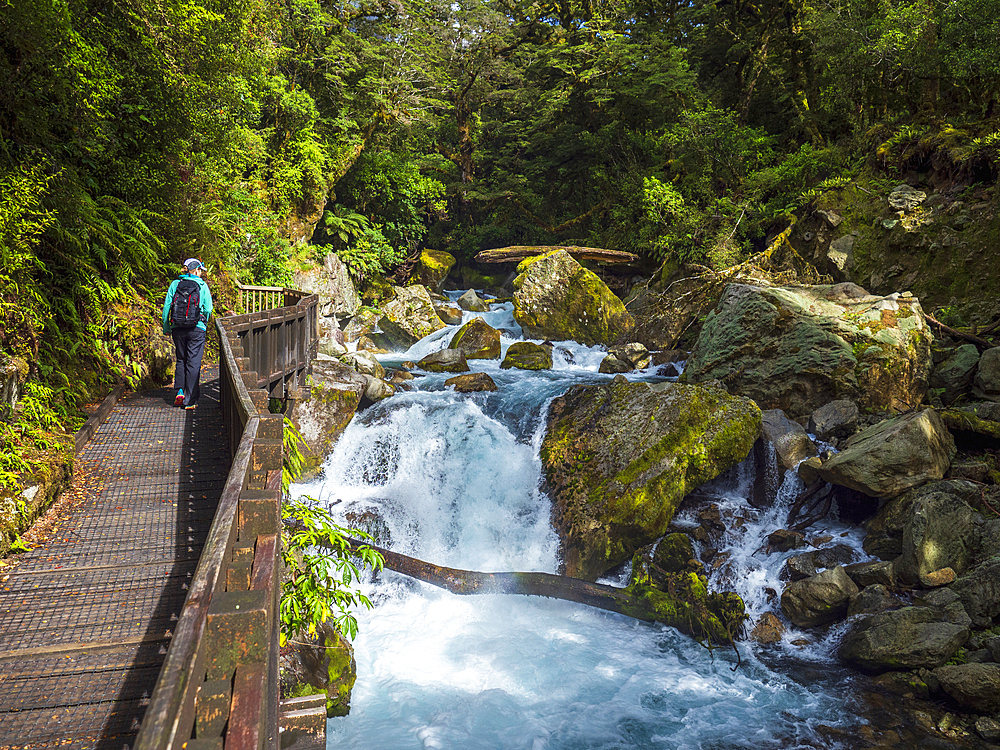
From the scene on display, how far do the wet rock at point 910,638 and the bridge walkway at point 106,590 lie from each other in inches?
300

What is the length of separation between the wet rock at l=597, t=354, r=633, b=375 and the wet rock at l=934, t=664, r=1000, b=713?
9993mm

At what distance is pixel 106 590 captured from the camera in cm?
414

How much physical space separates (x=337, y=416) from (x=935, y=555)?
10572 mm

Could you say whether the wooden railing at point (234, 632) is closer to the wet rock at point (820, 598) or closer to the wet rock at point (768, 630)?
the wet rock at point (768, 630)

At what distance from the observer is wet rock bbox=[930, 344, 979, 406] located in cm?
1027

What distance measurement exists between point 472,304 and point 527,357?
7.43 metres

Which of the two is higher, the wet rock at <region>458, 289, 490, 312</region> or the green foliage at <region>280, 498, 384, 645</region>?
the wet rock at <region>458, 289, 490, 312</region>

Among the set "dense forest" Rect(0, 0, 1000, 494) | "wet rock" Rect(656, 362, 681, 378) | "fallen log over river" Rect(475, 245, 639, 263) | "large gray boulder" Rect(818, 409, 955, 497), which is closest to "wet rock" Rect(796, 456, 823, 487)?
"large gray boulder" Rect(818, 409, 955, 497)

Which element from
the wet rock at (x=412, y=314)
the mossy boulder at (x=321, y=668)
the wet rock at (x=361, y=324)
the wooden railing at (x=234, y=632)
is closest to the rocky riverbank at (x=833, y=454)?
the mossy boulder at (x=321, y=668)

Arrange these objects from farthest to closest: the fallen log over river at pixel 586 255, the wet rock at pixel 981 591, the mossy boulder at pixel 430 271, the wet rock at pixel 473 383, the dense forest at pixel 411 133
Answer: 1. the mossy boulder at pixel 430 271
2. the fallen log over river at pixel 586 255
3. the wet rock at pixel 473 383
4. the dense forest at pixel 411 133
5. the wet rock at pixel 981 591

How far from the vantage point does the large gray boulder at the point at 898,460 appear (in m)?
8.12

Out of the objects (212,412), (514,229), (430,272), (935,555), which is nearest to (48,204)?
(212,412)

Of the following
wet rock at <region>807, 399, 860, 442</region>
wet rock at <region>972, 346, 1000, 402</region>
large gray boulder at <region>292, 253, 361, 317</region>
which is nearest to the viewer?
wet rock at <region>972, 346, 1000, 402</region>

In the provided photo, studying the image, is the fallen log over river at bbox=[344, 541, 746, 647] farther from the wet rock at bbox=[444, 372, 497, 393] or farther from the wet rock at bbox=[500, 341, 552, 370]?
the wet rock at bbox=[500, 341, 552, 370]
